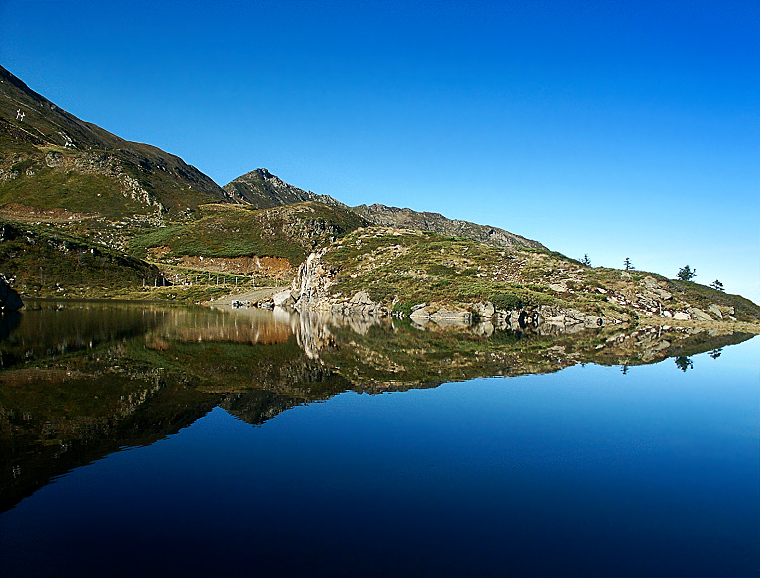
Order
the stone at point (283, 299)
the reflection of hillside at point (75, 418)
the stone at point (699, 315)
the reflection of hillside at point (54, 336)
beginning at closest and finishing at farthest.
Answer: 1. the reflection of hillside at point (75, 418)
2. the reflection of hillside at point (54, 336)
3. the stone at point (699, 315)
4. the stone at point (283, 299)

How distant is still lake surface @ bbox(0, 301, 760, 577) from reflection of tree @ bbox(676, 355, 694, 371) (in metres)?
4.16

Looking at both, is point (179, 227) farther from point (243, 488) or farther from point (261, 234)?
point (243, 488)

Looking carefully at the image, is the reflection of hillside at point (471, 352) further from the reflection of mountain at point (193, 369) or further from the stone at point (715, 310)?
the stone at point (715, 310)

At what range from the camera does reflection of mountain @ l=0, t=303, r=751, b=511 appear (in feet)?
42.9

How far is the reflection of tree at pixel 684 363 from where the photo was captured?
28.7 m

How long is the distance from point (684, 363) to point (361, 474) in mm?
26882

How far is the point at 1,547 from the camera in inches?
293

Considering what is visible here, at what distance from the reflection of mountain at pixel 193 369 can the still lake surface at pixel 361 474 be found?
0.44ft

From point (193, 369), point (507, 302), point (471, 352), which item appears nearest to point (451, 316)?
point (507, 302)

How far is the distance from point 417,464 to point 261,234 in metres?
176

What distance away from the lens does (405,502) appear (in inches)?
375

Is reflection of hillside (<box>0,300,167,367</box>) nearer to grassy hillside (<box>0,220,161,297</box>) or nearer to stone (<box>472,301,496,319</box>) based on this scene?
stone (<box>472,301,496,319</box>)

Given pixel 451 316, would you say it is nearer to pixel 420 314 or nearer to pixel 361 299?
pixel 420 314

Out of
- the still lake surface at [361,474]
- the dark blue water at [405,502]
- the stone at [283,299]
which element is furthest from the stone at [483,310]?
Answer: the dark blue water at [405,502]
